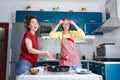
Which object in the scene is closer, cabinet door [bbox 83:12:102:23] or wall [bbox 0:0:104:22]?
cabinet door [bbox 83:12:102:23]

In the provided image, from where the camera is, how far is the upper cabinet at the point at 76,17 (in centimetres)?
426

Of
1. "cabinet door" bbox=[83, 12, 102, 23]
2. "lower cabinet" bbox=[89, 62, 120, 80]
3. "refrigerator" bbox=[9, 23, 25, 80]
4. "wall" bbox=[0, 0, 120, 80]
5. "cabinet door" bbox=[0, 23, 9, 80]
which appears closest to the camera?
"lower cabinet" bbox=[89, 62, 120, 80]

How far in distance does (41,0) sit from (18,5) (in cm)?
63

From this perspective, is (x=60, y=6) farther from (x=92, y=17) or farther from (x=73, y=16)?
(x=92, y=17)

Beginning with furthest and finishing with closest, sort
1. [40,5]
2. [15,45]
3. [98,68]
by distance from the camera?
[40,5], [15,45], [98,68]

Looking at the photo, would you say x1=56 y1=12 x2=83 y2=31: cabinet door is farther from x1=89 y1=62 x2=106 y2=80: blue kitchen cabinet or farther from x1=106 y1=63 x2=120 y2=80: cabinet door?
x1=106 y1=63 x2=120 y2=80: cabinet door

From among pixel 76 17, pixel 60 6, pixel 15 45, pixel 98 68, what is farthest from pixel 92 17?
pixel 15 45

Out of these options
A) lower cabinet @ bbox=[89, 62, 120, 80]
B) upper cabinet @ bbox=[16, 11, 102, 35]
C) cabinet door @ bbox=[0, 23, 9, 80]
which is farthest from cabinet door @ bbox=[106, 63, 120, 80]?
cabinet door @ bbox=[0, 23, 9, 80]

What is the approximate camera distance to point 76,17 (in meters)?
4.38

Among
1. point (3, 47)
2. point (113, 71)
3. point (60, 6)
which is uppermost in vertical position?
point (60, 6)

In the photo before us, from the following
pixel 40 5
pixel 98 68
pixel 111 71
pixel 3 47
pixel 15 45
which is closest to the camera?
pixel 111 71

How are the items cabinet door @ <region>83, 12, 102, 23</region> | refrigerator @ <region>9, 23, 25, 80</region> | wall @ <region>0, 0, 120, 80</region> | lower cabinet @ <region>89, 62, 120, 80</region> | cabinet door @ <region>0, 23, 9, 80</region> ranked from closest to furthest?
lower cabinet @ <region>89, 62, 120, 80</region> → refrigerator @ <region>9, 23, 25, 80</region> → cabinet door @ <region>0, 23, 9, 80</region> → cabinet door @ <region>83, 12, 102, 23</region> → wall @ <region>0, 0, 120, 80</region>

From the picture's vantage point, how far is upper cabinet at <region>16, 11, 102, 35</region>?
4262mm

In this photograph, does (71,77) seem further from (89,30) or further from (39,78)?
(89,30)
